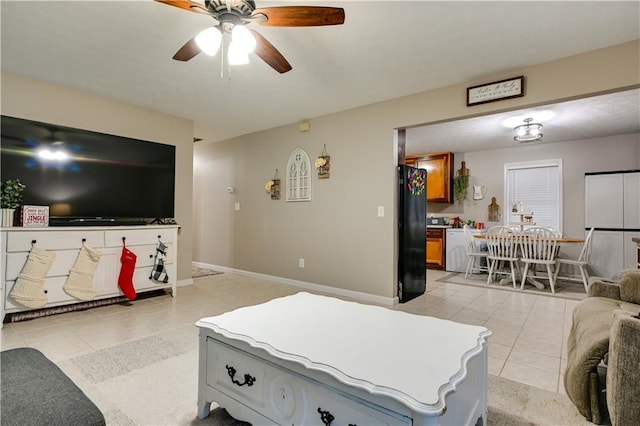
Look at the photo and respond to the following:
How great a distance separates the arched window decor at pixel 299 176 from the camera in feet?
14.8

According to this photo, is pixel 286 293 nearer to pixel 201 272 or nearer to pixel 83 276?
pixel 201 272

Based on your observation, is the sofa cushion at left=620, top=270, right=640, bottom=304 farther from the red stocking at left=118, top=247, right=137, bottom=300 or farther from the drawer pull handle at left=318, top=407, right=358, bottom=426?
the red stocking at left=118, top=247, right=137, bottom=300

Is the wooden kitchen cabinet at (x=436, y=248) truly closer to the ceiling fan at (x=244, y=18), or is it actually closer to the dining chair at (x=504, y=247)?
the dining chair at (x=504, y=247)

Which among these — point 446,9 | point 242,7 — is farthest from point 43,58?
point 446,9

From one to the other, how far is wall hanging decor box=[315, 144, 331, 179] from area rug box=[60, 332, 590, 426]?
268 cm

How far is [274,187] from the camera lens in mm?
4844

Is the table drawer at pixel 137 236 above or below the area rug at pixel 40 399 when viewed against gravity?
above

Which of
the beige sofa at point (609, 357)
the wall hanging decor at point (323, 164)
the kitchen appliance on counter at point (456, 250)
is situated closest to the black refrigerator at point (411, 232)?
the wall hanging decor at point (323, 164)

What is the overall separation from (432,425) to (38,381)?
1266 mm

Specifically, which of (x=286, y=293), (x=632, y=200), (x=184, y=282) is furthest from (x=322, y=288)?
(x=632, y=200)

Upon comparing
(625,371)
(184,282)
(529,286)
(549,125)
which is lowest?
(529,286)

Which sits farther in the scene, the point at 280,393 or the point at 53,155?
the point at 53,155

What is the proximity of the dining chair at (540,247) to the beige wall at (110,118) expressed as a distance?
485 cm

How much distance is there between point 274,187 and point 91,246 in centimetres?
241
